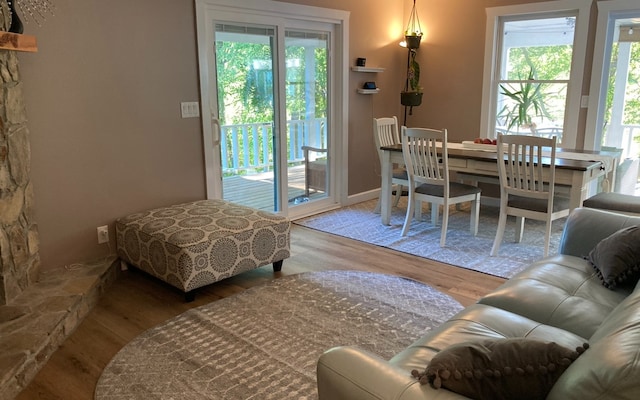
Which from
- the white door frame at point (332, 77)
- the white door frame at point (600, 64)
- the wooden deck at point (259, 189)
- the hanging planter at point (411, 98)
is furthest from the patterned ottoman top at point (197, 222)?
the white door frame at point (600, 64)

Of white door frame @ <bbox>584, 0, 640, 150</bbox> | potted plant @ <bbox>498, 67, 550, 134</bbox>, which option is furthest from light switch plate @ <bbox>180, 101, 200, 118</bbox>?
white door frame @ <bbox>584, 0, 640, 150</bbox>

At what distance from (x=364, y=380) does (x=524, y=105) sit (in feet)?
16.0

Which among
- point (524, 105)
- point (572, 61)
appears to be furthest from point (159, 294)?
point (572, 61)

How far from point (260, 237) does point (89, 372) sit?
4.53 feet

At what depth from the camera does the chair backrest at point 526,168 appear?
11.8 ft

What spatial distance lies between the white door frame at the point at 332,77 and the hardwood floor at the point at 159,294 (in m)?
1.01

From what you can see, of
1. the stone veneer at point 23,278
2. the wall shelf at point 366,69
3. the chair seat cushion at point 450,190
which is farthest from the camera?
the wall shelf at point 366,69

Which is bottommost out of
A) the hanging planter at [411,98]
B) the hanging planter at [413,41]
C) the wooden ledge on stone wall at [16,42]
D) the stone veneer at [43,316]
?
the stone veneer at [43,316]

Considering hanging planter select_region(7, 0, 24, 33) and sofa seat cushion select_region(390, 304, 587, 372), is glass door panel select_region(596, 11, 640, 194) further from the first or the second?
hanging planter select_region(7, 0, 24, 33)

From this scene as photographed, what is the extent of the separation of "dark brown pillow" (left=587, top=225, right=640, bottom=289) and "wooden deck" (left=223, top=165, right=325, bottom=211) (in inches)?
123

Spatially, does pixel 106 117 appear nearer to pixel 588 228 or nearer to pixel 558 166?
pixel 588 228

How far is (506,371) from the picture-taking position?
117cm

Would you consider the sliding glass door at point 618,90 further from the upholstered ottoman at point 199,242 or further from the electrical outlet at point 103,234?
the electrical outlet at point 103,234

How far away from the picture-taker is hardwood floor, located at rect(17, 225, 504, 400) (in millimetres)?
2330
